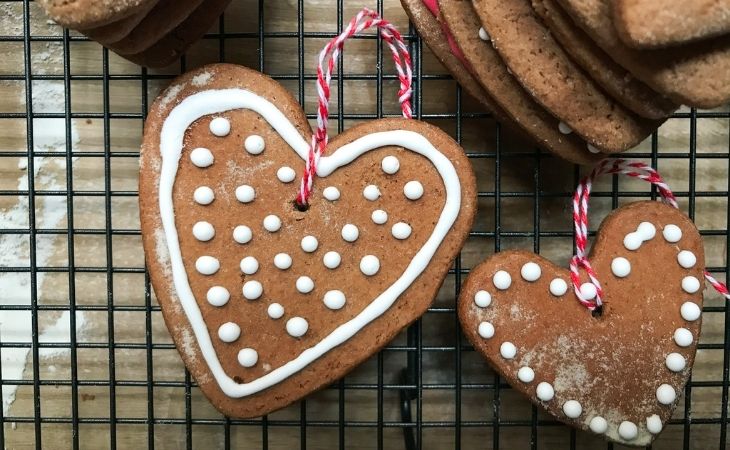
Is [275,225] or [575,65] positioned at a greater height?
Answer: [575,65]

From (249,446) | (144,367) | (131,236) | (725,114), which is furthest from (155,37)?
(725,114)

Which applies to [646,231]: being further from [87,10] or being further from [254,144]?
[87,10]

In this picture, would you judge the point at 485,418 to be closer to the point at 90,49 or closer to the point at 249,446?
the point at 249,446

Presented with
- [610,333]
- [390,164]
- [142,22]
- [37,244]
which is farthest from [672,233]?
[37,244]

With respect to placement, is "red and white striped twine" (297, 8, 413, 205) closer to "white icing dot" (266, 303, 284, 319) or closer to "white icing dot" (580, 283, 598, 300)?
"white icing dot" (266, 303, 284, 319)

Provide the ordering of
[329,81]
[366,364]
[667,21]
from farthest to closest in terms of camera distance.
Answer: [366,364]
[329,81]
[667,21]

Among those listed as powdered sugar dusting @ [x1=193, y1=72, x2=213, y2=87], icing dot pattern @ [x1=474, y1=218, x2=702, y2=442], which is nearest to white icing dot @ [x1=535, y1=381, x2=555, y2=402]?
icing dot pattern @ [x1=474, y1=218, x2=702, y2=442]

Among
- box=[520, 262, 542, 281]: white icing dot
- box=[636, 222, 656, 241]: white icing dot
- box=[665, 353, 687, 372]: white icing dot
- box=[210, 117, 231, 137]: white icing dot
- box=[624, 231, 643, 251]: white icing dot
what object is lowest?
box=[665, 353, 687, 372]: white icing dot
